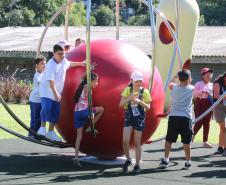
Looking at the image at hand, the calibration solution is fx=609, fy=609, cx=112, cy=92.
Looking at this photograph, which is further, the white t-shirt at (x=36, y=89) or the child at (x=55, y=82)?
the white t-shirt at (x=36, y=89)

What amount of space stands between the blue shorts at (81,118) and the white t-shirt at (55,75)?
1.87ft

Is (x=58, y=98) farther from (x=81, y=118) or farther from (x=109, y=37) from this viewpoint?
(x=109, y=37)

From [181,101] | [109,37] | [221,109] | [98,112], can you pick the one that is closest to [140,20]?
[109,37]

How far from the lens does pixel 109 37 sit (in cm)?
3284

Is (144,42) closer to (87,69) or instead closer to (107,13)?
(87,69)

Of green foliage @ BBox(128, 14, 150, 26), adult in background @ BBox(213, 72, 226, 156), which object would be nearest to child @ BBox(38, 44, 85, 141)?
adult in background @ BBox(213, 72, 226, 156)

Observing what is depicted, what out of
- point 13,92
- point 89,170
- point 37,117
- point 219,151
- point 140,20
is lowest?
point 13,92

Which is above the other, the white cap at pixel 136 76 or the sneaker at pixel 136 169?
the white cap at pixel 136 76

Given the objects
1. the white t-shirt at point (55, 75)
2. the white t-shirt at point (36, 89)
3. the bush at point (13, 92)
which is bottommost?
the bush at point (13, 92)

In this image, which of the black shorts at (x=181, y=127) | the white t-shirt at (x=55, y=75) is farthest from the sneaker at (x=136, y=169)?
the white t-shirt at (x=55, y=75)

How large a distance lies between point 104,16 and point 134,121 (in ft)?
210

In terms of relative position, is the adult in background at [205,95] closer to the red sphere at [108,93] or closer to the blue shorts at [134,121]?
the red sphere at [108,93]

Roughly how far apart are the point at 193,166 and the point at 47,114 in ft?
Result: 8.14

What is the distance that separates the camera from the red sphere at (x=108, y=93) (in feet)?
30.2
